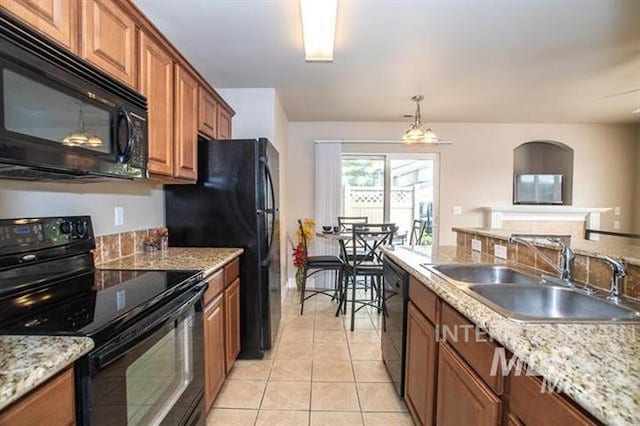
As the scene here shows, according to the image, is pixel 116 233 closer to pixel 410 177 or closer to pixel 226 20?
pixel 226 20

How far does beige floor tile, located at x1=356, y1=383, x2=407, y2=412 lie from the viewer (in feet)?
6.64

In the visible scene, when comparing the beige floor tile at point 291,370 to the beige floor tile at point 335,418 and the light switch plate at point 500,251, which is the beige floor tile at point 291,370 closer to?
the beige floor tile at point 335,418

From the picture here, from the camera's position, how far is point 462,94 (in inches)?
144

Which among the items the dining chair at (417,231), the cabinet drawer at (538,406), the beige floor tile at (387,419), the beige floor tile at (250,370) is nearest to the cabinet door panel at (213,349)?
the beige floor tile at (250,370)

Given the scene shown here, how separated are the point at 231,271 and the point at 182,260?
14.5 inches

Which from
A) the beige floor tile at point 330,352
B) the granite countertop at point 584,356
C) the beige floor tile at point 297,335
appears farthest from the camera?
the beige floor tile at point 297,335

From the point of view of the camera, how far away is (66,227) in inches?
59.7

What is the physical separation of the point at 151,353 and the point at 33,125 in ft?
2.71

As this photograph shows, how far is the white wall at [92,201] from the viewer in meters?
1.36

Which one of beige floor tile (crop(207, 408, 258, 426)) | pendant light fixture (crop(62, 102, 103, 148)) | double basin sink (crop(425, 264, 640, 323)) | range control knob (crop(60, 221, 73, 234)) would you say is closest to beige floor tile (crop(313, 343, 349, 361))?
beige floor tile (crop(207, 408, 258, 426))

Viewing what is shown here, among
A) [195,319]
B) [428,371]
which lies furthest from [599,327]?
[195,319]

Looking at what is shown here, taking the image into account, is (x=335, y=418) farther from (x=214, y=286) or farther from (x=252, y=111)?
(x=252, y=111)

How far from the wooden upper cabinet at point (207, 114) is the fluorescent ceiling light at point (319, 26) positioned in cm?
82

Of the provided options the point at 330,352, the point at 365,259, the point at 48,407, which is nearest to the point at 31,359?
the point at 48,407
